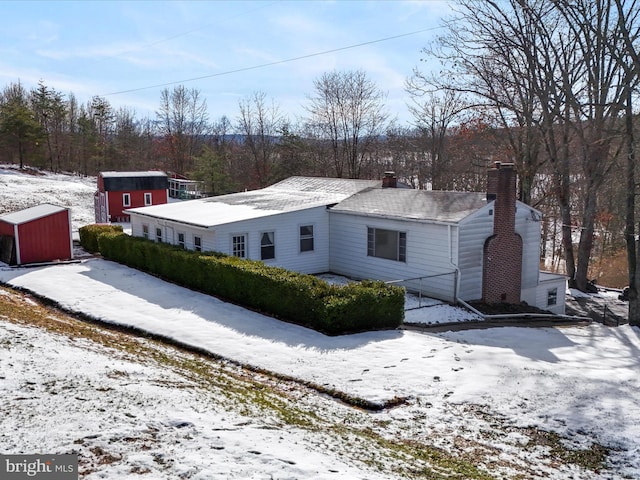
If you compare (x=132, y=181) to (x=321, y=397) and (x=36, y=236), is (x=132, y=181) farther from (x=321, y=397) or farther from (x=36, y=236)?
(x=321, y=397)

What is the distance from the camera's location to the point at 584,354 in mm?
12875

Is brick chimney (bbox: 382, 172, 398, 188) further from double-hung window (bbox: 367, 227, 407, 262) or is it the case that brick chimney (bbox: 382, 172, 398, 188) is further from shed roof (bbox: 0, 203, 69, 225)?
shed roof (bbox: 0, 203, 69, 225)

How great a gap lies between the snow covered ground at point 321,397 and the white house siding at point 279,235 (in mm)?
4058

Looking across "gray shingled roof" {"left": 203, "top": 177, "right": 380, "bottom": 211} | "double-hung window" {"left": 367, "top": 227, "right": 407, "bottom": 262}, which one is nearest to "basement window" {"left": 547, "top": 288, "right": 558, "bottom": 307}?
"double-hung window" {"left": 367, "top": 227, "right": 407, "bottom": 262}

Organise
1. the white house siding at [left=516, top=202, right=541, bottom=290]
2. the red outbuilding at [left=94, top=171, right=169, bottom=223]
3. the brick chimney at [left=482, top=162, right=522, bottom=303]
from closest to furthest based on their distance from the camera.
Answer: the brick chimney at [left=482, top=162, right=522, bottom=303] < the white house siding at [left=516, top=202, right=541, bottom=290] < the red outbuilding at [left=94, top=171, right=169, bottom=223]

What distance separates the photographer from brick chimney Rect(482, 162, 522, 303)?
18.3 metres

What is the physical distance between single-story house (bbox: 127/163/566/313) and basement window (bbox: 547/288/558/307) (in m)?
0.04

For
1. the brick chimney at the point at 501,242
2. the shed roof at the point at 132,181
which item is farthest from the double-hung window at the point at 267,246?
the shed roof at the point at 132,181

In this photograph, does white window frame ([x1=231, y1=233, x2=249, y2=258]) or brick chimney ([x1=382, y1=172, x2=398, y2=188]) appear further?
brick chimney ([x1=382, y1=172, x2=398, y2=188])

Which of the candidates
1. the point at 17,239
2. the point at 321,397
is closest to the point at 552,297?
the point at 321,397

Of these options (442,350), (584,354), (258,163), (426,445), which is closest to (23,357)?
(426,445)

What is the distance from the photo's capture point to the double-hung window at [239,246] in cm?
1984

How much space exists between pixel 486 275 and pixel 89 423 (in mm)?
14383

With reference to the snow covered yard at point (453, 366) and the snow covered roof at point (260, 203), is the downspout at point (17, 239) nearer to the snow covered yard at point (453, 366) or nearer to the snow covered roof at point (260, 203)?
the snow covered roof at point (260, 203)
